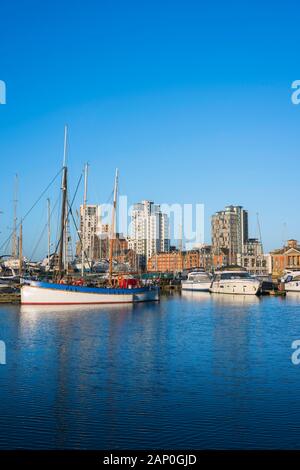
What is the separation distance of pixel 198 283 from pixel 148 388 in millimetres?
99194

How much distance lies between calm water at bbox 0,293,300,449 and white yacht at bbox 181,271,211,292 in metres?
74.2

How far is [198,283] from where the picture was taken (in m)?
124

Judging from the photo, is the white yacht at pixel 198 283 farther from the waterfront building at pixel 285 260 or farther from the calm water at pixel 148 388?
the calm water at pixel 148 388

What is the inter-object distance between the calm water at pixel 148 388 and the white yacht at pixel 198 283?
74.2 m

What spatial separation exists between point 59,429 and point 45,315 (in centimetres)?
4172

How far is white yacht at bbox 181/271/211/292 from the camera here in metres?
123

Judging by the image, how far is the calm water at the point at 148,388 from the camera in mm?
19234

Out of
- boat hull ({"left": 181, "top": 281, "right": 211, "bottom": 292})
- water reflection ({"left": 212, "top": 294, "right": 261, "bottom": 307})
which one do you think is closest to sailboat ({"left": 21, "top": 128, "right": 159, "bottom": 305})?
water reflection ({"left": 212, "top": 294, "right": 261, "bottom": 307})

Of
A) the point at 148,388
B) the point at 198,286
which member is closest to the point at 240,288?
the point at 198,286

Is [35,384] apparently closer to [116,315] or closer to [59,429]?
[59,429]

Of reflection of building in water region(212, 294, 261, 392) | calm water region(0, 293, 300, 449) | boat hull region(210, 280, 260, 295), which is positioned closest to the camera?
calm water region(0, 293, 300, 449)

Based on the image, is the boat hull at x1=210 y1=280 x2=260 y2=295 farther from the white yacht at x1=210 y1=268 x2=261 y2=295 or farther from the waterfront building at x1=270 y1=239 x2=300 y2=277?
the waterfront building at x1=270 y1=239 x2=300 y2=277

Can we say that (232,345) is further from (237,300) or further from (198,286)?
(198,286)

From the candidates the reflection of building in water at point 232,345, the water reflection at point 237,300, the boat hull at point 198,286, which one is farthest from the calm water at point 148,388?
the boat hull at point 198,286
